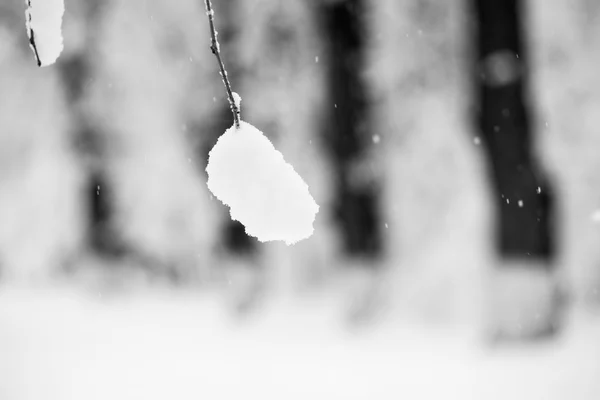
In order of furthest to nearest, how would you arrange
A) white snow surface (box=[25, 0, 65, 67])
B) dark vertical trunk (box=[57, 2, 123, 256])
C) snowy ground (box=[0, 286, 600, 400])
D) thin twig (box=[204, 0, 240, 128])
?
dark vertical trunk (box=[57, 2, 123, 256]), snowy ground (box=[0, 286, 600, 400]), white snow surface (box=[25, 0, 65, 67]), thin twig (box=[204, 0, 240, 128])

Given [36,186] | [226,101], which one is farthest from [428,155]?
[36,186]

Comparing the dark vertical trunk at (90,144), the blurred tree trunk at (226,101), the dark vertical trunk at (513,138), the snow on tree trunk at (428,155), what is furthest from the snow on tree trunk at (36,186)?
the dark vertical trunk at (513,138)

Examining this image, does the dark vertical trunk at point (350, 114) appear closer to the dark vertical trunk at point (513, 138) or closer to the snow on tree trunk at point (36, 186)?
the dark vertical trunk at point (513, 138)

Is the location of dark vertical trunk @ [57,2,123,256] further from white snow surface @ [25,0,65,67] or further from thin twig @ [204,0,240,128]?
thin twig @ [204,0,240,128]

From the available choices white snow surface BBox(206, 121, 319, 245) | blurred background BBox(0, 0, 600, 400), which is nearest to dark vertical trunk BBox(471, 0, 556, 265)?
blurred background BBox(0, 0, 600, 400)

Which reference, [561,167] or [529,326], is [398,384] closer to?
[529,326]

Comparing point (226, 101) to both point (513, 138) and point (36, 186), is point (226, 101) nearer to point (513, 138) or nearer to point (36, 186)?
point (513, 138)

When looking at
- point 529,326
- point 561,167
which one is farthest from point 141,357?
point 561,167
